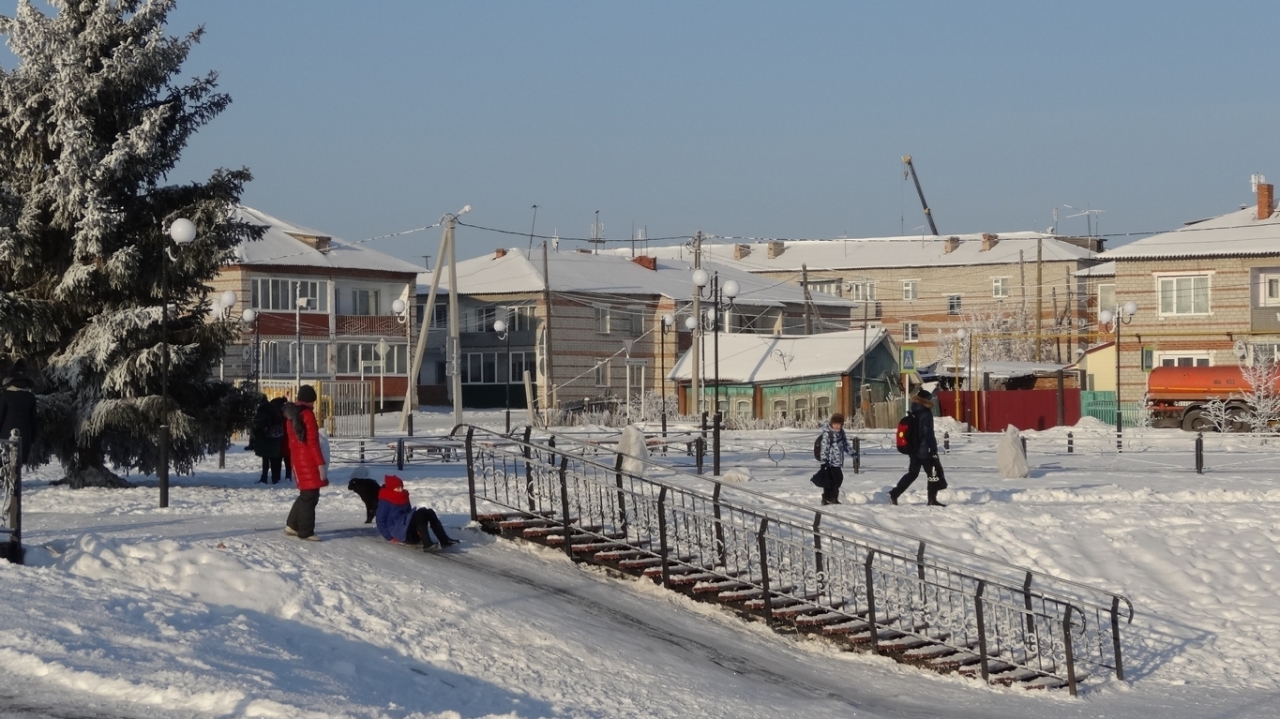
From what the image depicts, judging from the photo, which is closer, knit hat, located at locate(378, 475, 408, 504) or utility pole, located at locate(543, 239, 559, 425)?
knit hat, located at locate(378, 475, 408, 504)

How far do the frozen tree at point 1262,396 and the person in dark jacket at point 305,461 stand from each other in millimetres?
33669

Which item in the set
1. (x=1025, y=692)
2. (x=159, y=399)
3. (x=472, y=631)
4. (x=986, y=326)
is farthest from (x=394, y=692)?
(x=986, y=326)

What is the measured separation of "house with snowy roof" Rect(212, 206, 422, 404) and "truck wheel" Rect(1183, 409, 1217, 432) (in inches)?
1113

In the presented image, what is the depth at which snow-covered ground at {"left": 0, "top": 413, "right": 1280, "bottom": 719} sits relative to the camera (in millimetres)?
9539

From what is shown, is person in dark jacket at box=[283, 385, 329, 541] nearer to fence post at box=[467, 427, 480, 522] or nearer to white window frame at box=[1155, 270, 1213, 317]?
fence post at box=[467, 427, 480, 522]

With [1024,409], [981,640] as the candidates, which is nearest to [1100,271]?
[1024,409]

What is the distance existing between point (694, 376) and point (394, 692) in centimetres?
3908

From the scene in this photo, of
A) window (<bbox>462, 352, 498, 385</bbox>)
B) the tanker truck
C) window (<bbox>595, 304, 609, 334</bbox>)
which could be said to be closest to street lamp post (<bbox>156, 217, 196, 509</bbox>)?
the tanker truck

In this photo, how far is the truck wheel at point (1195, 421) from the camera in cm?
4519

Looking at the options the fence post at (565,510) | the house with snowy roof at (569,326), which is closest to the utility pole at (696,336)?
the house with snowy roof at (569,326)

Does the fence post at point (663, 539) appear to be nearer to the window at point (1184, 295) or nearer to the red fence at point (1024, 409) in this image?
the red fence at point (1024, 409)

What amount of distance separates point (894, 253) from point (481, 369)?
29683 millimetres

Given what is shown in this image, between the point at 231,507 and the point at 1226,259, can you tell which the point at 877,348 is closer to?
the point at 1226,259

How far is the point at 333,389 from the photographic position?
42938 millimetres
